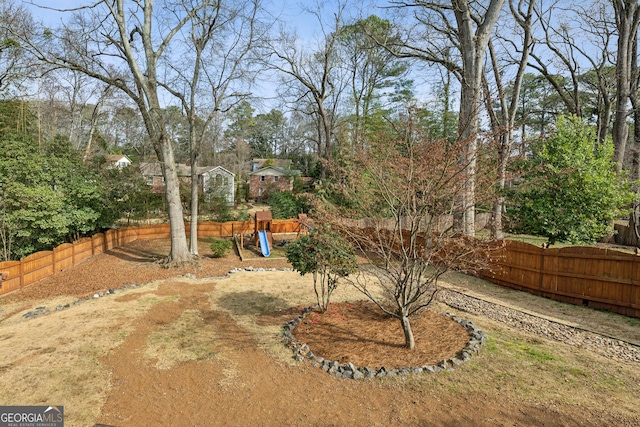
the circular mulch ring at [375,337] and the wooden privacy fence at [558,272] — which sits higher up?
the wooden privacy fence at [558,272]

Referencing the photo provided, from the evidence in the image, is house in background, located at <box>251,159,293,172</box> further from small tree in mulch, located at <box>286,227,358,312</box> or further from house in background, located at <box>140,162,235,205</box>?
small tree in mulch, located at <box>286,227,358,312</box>

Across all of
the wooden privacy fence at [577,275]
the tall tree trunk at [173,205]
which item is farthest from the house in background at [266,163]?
the wooden privacy fence at [577,275]

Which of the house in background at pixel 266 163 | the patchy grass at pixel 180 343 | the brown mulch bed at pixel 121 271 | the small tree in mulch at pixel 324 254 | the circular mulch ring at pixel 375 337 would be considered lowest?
the brown mulch bed at pixel 121 271

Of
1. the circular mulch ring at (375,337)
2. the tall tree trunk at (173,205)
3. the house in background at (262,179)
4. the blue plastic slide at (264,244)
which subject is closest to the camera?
the circular mulch ring at (375,337)

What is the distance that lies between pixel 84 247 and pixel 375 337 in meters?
10.7

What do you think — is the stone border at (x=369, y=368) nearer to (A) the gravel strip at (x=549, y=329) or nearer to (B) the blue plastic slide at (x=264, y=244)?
(A) the gravel strip at (x=549, y=329)

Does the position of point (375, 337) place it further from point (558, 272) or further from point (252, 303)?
point (558, 272)

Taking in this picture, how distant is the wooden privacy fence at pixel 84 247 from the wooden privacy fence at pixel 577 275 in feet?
19.8

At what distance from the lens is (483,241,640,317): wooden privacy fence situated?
22.9ft

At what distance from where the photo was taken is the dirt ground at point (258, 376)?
11.8 feet

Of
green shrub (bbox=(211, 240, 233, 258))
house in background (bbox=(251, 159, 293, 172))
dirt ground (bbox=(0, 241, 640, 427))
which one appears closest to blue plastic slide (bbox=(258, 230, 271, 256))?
green shrub (bbox=(211, 240, 233, 258))

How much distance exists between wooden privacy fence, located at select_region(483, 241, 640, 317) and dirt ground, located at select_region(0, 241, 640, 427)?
0.56m

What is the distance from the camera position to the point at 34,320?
6.43 metres

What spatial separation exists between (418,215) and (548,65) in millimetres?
16730
